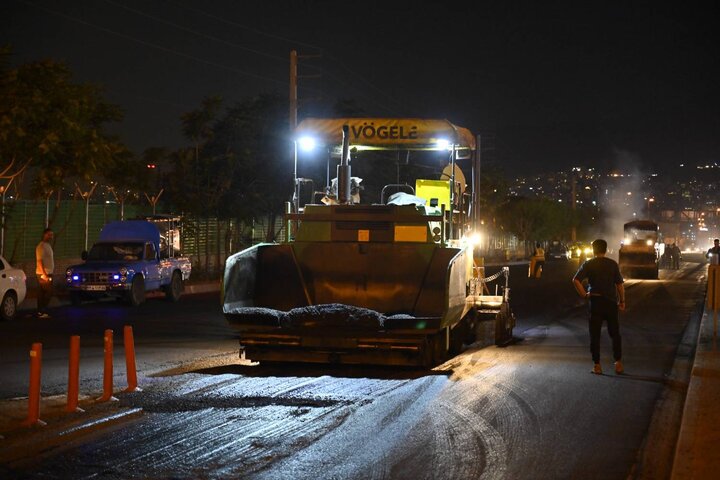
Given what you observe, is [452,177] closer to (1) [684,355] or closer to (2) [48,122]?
(1) [684,355]

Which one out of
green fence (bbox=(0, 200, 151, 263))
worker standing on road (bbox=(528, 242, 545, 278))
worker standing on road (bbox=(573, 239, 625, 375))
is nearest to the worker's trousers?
worker standing on road (bbox=(573, 239, 625, 375))

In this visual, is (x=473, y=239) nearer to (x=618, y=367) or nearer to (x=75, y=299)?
(x=618, y=367)

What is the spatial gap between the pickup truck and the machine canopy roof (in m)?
11.4

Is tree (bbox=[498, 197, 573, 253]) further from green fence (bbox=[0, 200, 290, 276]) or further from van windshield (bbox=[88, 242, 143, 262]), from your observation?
van windshield (bbox=[88, 242, 143, 262])

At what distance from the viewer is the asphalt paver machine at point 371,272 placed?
1372cm

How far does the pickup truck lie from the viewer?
1053 inches

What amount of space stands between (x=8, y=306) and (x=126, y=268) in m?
4.99

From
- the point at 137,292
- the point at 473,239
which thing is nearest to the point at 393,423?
the point at 473,239

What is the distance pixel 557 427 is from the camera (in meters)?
10.0

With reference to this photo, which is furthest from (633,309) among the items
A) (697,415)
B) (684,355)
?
(697,415)

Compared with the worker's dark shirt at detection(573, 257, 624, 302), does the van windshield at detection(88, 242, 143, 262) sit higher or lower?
higher

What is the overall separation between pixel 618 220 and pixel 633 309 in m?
103

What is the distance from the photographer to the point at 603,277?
13.9 metres

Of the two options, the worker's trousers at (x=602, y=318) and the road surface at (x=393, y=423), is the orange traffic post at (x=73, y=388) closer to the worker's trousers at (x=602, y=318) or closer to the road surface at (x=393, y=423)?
the road surface at (x=393, y=423)
